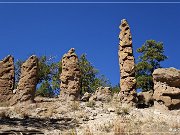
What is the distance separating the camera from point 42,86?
54.7 meters

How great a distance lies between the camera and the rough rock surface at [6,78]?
30.1 metres

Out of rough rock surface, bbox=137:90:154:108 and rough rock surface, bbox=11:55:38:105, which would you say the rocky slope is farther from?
rough rock surface, bbox=137:90:154:108

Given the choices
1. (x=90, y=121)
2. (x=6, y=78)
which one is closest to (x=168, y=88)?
(x=90, y=121)

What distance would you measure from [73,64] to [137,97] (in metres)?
6.84

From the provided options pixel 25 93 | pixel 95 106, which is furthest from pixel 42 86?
pixel 95 106

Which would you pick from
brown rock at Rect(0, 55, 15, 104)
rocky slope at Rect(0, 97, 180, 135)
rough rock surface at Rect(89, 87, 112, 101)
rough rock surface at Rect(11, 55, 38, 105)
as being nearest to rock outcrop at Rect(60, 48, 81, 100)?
rough rock surface at Rect(89, 87, 112, 101)

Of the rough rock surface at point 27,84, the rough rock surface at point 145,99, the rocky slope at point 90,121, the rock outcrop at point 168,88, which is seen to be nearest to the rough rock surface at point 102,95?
the rough rock surface at point 145,99

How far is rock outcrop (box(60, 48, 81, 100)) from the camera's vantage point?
32378 millimetres

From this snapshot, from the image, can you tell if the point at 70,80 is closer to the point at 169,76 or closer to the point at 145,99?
the point at 145,99

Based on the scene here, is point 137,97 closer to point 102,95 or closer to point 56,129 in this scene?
point 102,95

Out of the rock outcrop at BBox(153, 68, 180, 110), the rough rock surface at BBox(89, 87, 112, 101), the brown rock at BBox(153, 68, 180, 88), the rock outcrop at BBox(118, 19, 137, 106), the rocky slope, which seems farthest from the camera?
the rough rock surface at BBox(89, 87, 112, 101)

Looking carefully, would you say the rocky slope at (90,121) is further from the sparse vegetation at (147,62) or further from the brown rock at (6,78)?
the sparse vegetation at (147,62)

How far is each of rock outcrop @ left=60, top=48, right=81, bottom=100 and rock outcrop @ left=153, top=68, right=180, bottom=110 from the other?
8.97 metres

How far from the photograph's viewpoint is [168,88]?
2502 centimetres
